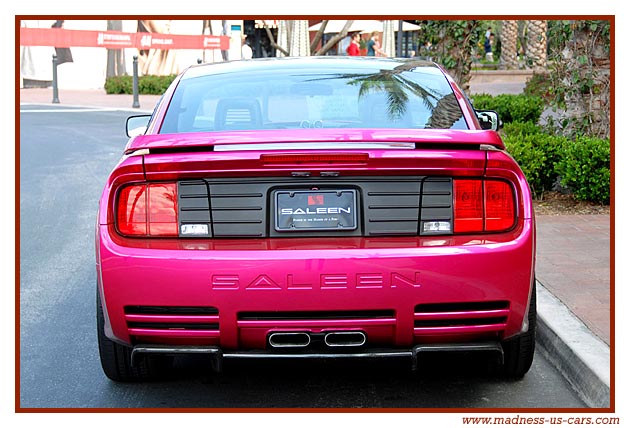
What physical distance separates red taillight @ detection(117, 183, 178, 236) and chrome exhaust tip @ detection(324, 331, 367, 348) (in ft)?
2.60

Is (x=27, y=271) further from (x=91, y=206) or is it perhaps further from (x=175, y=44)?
(x=175, y=44)

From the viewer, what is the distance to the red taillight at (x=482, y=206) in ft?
13.6

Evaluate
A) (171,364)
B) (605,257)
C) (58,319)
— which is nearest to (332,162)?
(171,364)

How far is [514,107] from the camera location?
1569 cm

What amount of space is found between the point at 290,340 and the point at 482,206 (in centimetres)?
100

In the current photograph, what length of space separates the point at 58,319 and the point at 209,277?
8.08ft

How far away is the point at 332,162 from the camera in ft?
13.2

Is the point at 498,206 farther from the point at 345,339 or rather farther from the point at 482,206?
the point at 345,339

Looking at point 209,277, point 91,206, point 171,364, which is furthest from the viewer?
point 91,206

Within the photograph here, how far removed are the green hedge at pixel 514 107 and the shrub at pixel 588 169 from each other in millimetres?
5670

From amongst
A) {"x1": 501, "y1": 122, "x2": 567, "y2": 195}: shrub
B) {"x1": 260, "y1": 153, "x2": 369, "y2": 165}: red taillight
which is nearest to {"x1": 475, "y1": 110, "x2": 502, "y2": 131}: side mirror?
{"x1": 260, "y1": 153, "x2": 369, "y2": 165}: red taillight

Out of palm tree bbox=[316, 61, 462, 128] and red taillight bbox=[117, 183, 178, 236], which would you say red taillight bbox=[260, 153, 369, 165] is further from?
palm tree bbox=[316, 61, 462, 128]

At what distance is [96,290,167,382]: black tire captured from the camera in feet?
15.0

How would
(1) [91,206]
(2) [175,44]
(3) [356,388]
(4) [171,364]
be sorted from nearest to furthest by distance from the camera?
(3) [356,388], (4) [171,364], (1) [91,206], (2) [175,44]
